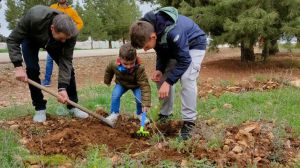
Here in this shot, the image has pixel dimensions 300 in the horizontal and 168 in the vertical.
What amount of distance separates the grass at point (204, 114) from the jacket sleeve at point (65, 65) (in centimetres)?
86

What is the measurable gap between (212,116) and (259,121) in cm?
81

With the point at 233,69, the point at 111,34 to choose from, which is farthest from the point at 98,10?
the point at 233,69

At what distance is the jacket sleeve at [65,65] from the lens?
519 cm

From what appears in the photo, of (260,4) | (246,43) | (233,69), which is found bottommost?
(233,69)

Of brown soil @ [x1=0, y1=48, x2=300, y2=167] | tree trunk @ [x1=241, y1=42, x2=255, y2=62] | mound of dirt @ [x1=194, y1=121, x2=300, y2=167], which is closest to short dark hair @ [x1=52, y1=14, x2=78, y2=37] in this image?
brown soil @ [x1=0, y1=48, x2=300, y2=167]

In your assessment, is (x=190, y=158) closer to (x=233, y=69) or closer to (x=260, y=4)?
(x=260, y=4)

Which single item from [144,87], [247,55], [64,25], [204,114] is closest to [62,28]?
[64,25]

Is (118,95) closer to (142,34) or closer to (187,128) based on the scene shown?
(187,128)

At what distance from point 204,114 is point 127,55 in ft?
4.61

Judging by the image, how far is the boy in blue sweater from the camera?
4128 mm

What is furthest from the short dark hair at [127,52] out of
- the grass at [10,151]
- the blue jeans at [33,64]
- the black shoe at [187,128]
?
the grass at [10,151]

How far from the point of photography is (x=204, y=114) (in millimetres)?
5684

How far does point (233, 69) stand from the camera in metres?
13.4

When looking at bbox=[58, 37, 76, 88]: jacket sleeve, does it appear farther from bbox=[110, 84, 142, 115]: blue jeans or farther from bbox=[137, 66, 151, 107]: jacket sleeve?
bbox=[137, 66, 151, 107]: jacket sleeve
